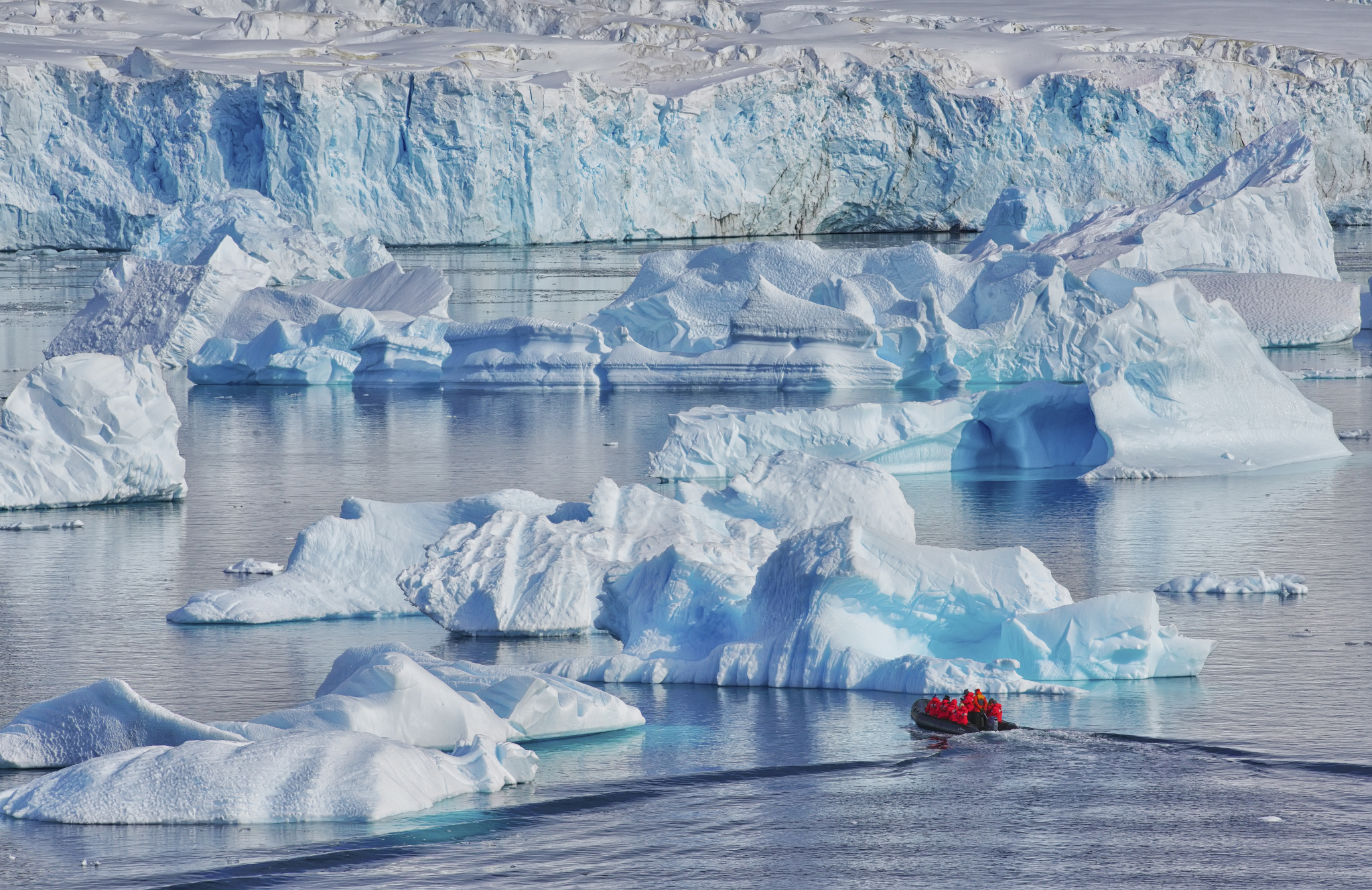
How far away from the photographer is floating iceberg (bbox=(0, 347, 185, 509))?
1230 centimetres

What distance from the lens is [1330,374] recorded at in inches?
736

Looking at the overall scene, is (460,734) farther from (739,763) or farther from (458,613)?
(458,613)

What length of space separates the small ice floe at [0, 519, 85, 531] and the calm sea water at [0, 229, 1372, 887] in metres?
0.19

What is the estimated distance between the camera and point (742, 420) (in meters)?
13.7

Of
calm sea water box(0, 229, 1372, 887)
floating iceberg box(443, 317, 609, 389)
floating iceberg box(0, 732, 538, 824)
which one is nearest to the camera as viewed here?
calm sea water box(0, 229, 1372, 887)

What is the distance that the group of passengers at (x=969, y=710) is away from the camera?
6.81 m

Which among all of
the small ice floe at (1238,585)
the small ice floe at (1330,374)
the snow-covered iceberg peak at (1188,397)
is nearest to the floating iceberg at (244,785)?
the small ice floe at (1238,585)

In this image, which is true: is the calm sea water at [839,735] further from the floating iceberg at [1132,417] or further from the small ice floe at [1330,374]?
the small ice floe at [1330,374]

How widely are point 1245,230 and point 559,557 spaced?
16.0 metres

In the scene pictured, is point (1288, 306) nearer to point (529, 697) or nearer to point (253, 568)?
point (253, 568)

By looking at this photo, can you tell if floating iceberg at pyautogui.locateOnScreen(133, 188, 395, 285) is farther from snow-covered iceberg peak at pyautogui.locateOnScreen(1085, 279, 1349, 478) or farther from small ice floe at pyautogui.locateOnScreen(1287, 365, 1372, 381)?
snow-covered iceberg peak at pyautogui.locateOnScreen(1085, 279, 1349, 478)

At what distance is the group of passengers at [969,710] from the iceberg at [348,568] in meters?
3.08

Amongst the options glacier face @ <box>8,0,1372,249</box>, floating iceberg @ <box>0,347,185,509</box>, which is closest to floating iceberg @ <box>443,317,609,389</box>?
floating iceberg @ <box>0,347,185,509</box>

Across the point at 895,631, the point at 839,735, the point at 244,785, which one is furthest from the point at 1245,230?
the point at 244,785
